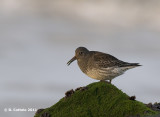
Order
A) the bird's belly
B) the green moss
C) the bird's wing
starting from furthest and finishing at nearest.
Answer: the bird's wing < the bird's belly < the green moss

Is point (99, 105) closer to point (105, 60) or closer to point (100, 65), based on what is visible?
point (100, 65)

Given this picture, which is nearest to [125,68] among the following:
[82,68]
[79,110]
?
[82,68]

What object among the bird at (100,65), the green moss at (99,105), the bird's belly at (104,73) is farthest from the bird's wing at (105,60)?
the green moss at (99,105)

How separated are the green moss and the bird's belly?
3.53 metres

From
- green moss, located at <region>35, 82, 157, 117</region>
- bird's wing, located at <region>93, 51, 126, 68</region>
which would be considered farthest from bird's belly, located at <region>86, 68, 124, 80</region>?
green moss, located at <region>35, 82, 157, 117</region>

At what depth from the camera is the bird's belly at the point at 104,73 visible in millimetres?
17672

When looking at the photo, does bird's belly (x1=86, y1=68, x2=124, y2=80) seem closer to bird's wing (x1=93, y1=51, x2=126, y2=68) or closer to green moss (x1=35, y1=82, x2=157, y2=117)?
bird's wing (x1=93, y1=51, x2=126, y2=68)

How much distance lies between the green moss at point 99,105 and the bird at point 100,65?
3686 mm

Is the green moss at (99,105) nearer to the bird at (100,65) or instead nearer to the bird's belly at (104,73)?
Result: the bird's belly at (104,73)

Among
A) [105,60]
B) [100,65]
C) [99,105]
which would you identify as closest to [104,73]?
[100,65]

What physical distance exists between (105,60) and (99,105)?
563cm

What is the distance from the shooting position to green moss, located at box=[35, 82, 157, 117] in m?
12.7

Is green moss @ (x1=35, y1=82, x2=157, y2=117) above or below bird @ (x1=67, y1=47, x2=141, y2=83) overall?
below

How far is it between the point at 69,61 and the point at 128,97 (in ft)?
24.5
